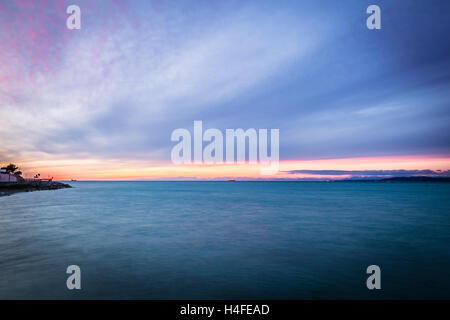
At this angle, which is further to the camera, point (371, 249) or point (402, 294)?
point (371, 249)

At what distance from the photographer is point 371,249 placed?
17.0 meters

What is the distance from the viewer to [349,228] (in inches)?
986

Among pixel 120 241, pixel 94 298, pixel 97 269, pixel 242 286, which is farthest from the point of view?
pixel 120 241

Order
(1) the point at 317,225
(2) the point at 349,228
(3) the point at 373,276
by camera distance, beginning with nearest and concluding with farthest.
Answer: (3) the point at 373,276, (2) the point at 349,228, (1) the point at 317,225

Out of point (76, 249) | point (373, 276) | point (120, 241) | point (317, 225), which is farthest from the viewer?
point (317, 225)

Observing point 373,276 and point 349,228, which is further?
point 349,228
